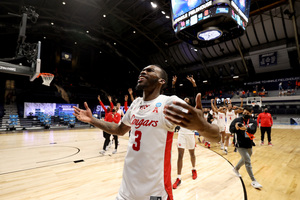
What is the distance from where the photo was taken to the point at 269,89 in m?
19.9

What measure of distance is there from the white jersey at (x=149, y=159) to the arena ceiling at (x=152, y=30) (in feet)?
44.7

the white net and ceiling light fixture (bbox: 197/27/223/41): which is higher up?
ceiling light fixture (bbox: 197/27/223/41)

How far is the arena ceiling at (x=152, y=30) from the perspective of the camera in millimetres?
13539

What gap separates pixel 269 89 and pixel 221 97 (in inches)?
223

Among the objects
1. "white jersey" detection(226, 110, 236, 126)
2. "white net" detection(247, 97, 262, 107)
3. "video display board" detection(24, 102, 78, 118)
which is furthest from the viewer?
"white net" detection(247, 97, 262, 107)

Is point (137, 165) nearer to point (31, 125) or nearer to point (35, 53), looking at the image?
point (35, 53)

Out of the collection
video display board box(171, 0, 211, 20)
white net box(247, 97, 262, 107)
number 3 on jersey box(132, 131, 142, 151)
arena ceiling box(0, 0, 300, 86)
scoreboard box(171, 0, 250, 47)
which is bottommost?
number 3 on jersey box(132, 131, 142, 151)

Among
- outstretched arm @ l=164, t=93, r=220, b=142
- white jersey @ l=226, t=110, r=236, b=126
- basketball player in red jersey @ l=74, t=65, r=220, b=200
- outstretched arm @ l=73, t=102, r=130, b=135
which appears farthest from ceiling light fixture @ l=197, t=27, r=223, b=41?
outstretched arm @ l=164, t=93, r=220, b=142

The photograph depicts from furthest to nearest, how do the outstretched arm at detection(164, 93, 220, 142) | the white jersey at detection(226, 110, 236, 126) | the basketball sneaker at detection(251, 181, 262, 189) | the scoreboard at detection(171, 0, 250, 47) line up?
the white jersey at detection(226, 110, 236, 126)
the scoreboard at detection(171, 0, 250, 47)
the basketball sneaker at detection(251, 181, 262, 189)
the outstretched arm at detection(164, 93, 220, 142)

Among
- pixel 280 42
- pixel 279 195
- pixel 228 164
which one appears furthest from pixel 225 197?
pixel 280 42

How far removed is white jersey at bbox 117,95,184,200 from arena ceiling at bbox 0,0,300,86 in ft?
44.7

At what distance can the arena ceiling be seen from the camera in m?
13.5

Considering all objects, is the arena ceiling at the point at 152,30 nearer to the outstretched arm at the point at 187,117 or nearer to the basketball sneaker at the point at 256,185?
the basketball sneaker at the point at 256,185

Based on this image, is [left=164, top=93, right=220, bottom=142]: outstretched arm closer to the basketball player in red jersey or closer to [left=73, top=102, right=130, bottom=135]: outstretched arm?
the basketball player in red jersey
